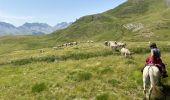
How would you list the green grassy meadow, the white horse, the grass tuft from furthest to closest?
the grass tuft → the green grassy meadow → the white horse

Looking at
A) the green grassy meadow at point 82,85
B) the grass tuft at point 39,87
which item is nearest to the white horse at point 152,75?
the green grassy meadow at point 82,85

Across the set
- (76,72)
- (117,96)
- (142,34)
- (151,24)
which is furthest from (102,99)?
(151,24)

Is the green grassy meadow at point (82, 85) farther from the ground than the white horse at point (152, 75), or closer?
closer

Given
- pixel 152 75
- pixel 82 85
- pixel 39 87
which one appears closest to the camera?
pixel 152 75

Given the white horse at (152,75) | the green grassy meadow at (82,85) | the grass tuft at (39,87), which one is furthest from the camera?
the grass tuft at (39,87)

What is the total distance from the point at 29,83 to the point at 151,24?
174 m

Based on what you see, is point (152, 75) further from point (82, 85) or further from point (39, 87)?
point (39, 87)

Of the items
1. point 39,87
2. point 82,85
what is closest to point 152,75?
point 82,85

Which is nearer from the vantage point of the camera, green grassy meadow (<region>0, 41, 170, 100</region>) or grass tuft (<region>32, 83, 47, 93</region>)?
green grassy meadow (<region>0, 41, 170, 100</region>)

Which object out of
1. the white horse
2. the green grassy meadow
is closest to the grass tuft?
the green grassy meadow

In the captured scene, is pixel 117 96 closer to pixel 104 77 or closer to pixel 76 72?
pixel 104 77

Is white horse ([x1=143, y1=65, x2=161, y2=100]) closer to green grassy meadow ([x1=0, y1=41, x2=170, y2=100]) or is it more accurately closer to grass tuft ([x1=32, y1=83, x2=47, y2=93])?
green grassy meadow ([x1=0, y1=41, x2=170, y2=100])

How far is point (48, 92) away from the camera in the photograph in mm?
26234

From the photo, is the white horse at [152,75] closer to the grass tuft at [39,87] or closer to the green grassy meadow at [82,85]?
the green grassy meadow at [82,85]
